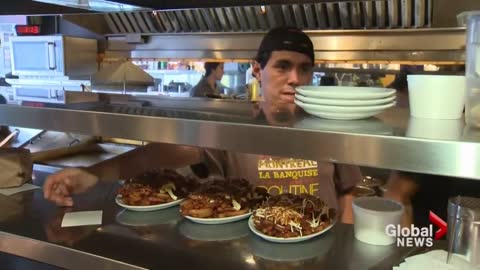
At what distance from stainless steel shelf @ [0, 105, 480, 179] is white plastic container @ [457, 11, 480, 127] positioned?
0.08 feet

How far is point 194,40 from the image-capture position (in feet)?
11.1

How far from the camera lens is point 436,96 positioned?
2.34 ft

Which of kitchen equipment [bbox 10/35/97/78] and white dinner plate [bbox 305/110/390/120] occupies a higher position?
kitchen equipment [bbox 10/35/97/78]

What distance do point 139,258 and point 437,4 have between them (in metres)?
2.42

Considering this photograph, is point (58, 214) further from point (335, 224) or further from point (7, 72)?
point (7, 72)

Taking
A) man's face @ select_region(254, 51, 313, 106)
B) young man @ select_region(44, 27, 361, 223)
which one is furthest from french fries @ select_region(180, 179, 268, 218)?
man's face @ select_region(254, 51, 313, 106)

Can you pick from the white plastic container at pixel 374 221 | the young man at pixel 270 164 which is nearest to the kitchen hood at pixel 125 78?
the young man at pixel 270 164

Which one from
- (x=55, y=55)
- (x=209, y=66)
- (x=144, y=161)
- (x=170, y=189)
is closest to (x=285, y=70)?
(x=144, y=161)

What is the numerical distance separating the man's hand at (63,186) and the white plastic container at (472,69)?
918 mm

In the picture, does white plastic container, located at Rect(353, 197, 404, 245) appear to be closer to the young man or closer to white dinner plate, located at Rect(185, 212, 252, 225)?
white dinner plate, located at Rect(185, 212, 252, 225)

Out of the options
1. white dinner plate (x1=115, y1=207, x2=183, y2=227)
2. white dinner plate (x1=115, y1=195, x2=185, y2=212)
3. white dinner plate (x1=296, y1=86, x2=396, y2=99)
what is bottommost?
white dinner plate (x1=115, y1=207, x2=183, y2=227)

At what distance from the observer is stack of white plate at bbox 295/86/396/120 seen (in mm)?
716

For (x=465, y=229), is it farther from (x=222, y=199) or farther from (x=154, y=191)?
(x=154, y=191)

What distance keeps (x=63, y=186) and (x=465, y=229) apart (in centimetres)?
90
